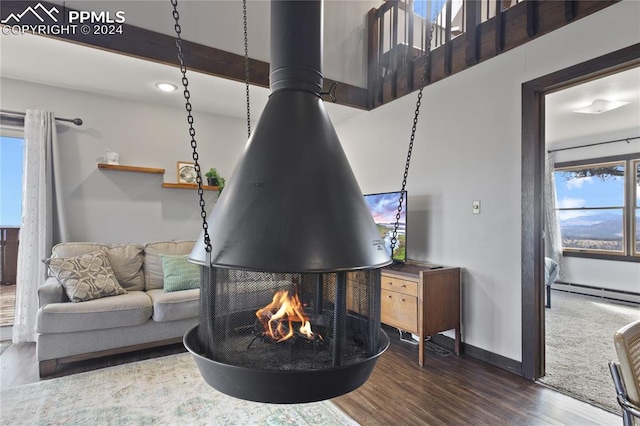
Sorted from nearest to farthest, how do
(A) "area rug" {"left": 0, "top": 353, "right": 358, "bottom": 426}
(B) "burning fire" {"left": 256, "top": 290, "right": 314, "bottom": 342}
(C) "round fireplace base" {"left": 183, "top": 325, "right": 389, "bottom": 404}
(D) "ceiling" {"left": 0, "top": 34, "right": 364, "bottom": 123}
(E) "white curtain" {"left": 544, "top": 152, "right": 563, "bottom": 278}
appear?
(C) "round fireplace base" {"left": 183, "top": 325, "right": 389, "bottom": 404}
(B) "burning fire" {"left": 256, "top": 290, "right": 314, "bottom": 342}
(A) "area rug" {"left": 0, "top": 353, "right": 358, "bottom": 426}
(D) "ceiling" {"left": 0, "top": 34, "right": 364, "bottom": 123}
(E) "white curtain" {"left": 544, "top": 152, "right": 563, "bottom": 278}

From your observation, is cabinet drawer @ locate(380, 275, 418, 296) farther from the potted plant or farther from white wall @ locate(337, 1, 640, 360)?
the potted plant

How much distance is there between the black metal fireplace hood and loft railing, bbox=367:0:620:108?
575 millimetres

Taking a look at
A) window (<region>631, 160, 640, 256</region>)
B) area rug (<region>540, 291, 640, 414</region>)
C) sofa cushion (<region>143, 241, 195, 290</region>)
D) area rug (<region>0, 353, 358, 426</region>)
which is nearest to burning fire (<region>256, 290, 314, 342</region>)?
area rug (<region>0, 353, 358, 426</region>)

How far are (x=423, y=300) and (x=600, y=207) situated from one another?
4551mm

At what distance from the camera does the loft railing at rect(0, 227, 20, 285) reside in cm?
344

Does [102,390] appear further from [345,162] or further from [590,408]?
[590,408]

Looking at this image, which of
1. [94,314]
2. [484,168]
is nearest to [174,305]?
[94,314]

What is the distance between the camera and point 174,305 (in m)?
2.85

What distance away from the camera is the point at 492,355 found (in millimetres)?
2701

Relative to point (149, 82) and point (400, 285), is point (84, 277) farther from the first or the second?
point (400, 285)

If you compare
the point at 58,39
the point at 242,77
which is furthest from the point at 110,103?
the point at 242,77

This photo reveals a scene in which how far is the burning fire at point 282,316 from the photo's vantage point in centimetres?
151

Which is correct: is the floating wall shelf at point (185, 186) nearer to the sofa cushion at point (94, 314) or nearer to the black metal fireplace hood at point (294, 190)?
the sofa cushion at point (94, 314)

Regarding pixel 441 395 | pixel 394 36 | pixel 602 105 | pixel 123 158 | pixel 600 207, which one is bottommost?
pixel 441 395
